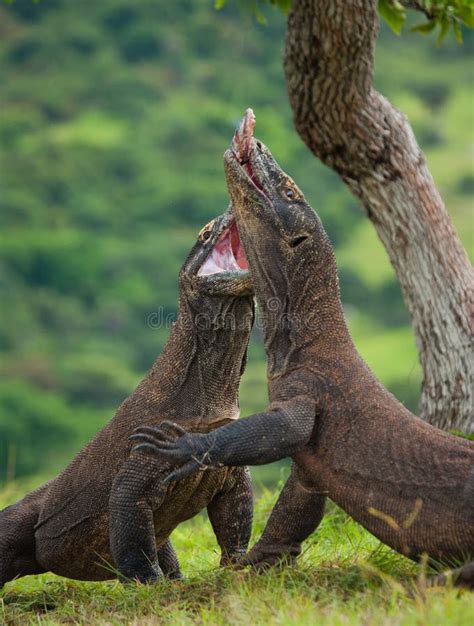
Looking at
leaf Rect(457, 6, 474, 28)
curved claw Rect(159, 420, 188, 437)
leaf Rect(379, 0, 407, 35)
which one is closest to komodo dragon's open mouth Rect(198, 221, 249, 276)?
curved claw Rect(159, 420, 188, 437)

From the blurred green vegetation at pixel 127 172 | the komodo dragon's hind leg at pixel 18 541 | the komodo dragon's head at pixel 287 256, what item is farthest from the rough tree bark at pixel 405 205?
the blurred green vegetation at pixel 127 172

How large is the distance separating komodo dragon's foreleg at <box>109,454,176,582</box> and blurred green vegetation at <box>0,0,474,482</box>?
1273 inches

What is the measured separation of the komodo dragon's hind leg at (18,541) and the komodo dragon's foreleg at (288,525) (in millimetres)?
1453

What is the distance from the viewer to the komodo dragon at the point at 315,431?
5.58 m

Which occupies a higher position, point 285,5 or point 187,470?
point 285,5

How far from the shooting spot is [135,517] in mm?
6438

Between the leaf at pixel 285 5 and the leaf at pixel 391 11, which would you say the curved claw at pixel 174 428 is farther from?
the leaf at pixel 391 11

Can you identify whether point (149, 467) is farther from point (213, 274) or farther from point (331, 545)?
point (331, 545)

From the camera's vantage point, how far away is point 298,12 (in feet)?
26.8

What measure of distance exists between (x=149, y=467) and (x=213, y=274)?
1.16 m

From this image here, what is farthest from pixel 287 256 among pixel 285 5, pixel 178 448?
pixel 285 5

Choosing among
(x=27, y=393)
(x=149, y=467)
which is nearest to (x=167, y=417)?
(x=149, y=467)

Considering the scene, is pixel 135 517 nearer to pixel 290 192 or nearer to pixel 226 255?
pixel 226 255

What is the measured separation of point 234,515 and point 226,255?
155 cm
